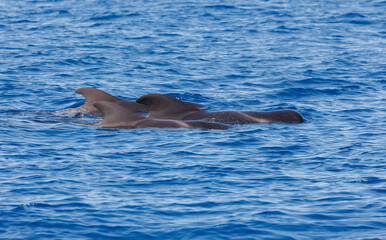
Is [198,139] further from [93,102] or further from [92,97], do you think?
[92,97]

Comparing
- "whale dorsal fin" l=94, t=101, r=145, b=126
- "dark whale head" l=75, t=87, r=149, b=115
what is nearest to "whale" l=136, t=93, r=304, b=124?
"dark whale head" l=75, t=87, r=149, b=115

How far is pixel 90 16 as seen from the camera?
3669 centimetres

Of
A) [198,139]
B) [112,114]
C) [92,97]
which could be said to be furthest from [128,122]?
[92,97]

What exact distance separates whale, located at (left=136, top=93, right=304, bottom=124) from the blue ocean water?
0.47m

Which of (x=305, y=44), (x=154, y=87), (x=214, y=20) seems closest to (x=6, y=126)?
(x=154, y=87)

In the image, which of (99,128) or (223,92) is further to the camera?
(223,92)

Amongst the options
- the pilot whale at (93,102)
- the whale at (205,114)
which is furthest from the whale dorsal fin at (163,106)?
the pilot whale at (93,102)

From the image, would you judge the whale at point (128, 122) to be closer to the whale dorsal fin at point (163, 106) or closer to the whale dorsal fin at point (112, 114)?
the whale dorsal fin at point (112, 114)

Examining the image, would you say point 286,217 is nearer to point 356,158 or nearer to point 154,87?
point 356,158

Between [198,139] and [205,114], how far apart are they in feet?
7.56

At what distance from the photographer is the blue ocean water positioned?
1045 centimetres

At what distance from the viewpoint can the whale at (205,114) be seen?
17.5m

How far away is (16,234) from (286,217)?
4.39 metres

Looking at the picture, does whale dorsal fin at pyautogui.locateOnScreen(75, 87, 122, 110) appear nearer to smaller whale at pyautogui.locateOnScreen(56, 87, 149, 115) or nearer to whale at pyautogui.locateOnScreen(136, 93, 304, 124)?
smaller whale at pyautogui.locateOnScreen(56, 87, 149, 115)
